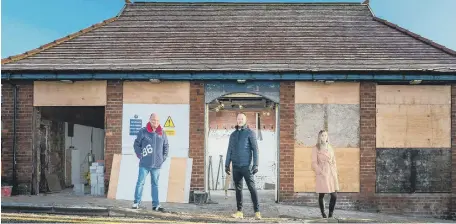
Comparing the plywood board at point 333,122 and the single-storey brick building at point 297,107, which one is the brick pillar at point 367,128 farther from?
the plywood board at point 333,122

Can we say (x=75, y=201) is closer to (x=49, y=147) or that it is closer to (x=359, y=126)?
(x=49, y=147)

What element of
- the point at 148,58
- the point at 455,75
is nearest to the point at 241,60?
the point at 148,58

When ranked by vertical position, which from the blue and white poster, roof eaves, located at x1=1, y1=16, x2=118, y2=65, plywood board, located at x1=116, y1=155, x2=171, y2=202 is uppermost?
roof eaves, located at x1=1, y1=16, x2=118, y2=65

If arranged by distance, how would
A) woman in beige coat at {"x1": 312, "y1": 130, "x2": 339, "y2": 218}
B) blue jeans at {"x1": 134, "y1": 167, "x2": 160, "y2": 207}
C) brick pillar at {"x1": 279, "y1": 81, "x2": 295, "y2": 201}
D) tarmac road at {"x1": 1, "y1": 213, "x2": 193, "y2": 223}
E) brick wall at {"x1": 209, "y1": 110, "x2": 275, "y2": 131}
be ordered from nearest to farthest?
tarmac road at {"x1": 1, "y1": 213, "x2": 193, "y2": 223} → woman in beige coat at {"x1": 312, "y1": 130, "x2": 339, "y2": 218} → blue jeans at {"x1": 134, "y1": 167, "x2": 160, "y2": 207} → brick pillar at {"x1": 279, "y1": 81, "x2": 295, "y2": 201} → brick wall at {"x1": 209, "y1": 110, "x2": 275, "y2": 131}

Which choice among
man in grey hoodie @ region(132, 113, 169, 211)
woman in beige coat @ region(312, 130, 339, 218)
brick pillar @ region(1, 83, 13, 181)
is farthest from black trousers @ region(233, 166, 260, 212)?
brick pillar @ region(1, 83, 13, 181)

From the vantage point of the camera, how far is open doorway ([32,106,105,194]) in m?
13.3

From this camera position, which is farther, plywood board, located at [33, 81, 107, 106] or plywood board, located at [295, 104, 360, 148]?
plywood board, located at [33, 81, 107, 106]

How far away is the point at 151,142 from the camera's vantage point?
10.1 m

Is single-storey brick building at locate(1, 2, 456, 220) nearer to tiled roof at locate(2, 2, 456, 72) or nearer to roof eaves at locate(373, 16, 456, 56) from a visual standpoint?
tiled roof at locate(2, 2, 456, 72)

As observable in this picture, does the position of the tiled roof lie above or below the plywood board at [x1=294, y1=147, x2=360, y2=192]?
above

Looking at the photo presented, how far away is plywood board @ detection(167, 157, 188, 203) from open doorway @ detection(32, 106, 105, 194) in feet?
8.86

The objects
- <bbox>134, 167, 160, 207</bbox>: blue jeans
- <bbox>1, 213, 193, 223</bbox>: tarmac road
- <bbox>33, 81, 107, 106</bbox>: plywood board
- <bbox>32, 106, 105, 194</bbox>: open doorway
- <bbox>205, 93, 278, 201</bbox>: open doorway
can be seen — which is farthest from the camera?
<bbox>205, 93, 278, 201</bbox>: open doorway

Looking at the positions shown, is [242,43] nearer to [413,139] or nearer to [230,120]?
[230,120]

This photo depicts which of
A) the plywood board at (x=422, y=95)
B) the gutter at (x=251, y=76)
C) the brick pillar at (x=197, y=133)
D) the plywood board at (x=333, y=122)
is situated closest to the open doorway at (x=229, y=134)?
the brick pillar at (x=197, y=133)
